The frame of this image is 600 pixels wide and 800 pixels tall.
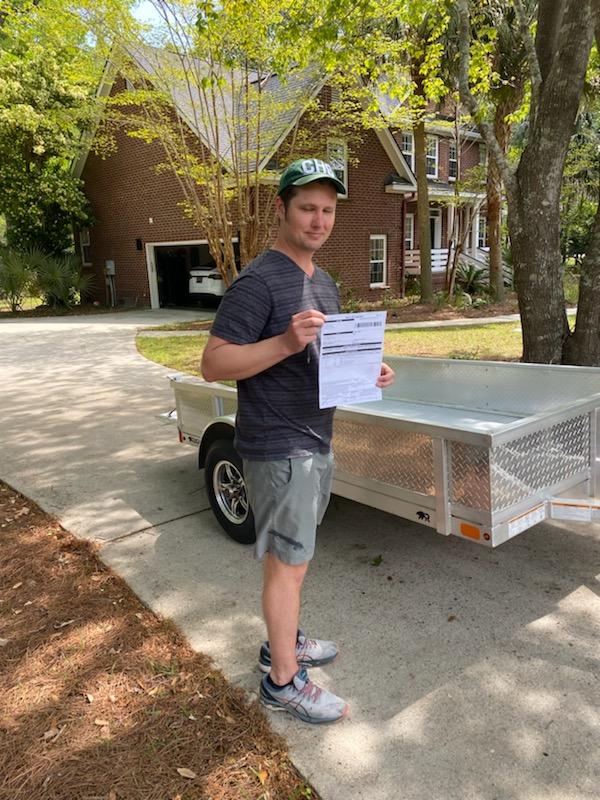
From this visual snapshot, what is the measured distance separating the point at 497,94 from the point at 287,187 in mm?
10814

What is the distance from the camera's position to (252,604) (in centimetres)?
319

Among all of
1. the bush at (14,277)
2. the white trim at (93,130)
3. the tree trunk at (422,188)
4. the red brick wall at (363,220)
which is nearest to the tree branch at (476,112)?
the white trim at (93,130)

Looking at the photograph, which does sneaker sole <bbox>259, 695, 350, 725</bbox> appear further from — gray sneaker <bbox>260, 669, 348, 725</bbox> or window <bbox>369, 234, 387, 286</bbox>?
window <bbox>369, 234, 387, 286</bbox>

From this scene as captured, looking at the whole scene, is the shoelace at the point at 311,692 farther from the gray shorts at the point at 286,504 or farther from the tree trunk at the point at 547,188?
the tree trunk at the point at 547,188

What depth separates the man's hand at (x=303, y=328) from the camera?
190cm

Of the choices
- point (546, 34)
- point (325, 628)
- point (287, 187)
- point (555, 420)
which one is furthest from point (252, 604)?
point (546, 34)

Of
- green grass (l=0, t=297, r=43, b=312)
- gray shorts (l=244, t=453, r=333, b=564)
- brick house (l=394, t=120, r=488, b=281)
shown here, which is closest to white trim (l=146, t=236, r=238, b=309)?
green grass (l=0, t=297, r=43, b=312)

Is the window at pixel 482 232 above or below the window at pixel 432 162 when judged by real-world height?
below

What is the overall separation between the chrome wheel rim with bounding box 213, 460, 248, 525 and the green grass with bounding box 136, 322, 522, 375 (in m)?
5.43

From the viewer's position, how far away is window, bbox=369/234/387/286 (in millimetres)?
21125

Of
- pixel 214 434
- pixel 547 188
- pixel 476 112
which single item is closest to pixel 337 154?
pixel 476 112

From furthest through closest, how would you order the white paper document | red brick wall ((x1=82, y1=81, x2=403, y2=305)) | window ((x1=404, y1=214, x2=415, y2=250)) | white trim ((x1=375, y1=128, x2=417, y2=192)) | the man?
window ((x1=404, y1=214, x2=415, y2=250)) < white trim ((x1=375, y1=128, x2=417, y2=192)) < red brick wall ((x1=82, y1=81, x2=403, y2=305)) < the white paper document < the man

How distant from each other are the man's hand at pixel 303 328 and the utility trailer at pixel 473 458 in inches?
39.1

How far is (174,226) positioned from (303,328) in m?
19.1
